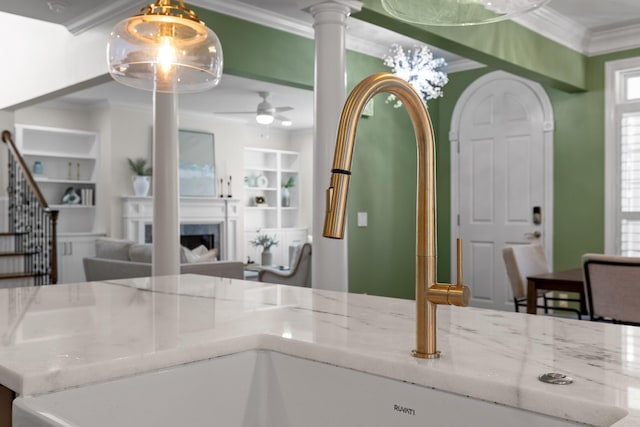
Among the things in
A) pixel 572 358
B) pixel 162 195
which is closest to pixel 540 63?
pixel 162 195

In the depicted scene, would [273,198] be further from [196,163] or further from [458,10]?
[458,10]

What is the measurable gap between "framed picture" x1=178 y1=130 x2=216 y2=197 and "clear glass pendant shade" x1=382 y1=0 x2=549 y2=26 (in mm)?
8216

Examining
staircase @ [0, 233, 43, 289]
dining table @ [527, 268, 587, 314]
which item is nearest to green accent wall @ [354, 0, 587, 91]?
dining table @ [527, 268, 587, 314]

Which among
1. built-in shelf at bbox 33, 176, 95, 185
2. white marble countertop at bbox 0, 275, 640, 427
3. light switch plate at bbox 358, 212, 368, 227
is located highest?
built-in shelf at bbox 33, 176, 95, 185

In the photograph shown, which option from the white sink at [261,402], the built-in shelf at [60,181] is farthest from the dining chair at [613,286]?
the built-in shelf at [60,181]

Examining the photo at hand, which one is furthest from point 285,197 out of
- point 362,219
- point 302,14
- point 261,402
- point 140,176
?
point 261,402

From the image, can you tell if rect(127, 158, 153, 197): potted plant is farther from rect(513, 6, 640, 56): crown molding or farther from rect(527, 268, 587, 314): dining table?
rect(527, 268, 587, 314): dining table

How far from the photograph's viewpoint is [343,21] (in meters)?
3.61

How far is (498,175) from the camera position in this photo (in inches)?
242

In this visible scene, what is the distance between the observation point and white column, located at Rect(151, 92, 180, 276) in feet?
14.2

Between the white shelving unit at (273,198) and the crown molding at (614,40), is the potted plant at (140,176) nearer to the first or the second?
the white shelving unit at (273,198)

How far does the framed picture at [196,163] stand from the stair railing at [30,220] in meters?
2.38

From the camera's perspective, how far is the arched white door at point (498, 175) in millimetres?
5906

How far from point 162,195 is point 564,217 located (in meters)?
3.73
